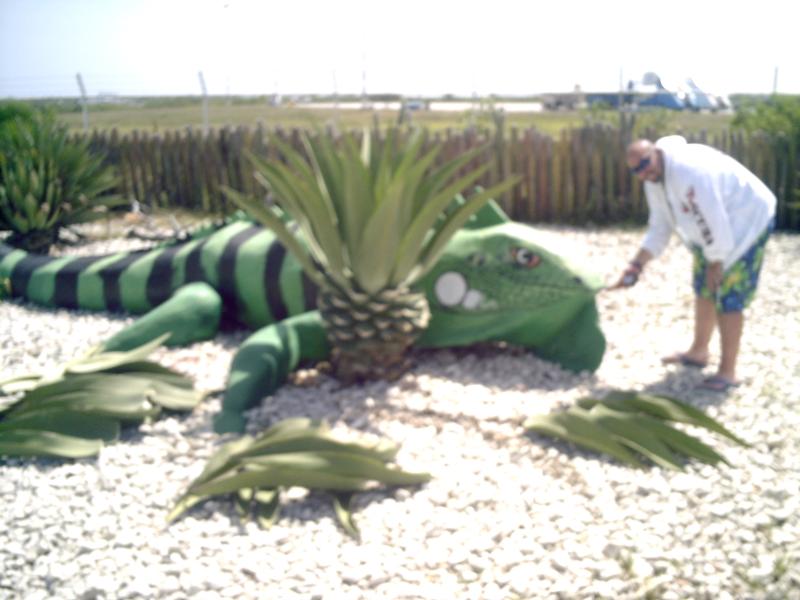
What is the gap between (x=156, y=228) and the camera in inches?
369

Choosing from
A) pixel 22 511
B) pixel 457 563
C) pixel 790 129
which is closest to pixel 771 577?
pixel 457 563

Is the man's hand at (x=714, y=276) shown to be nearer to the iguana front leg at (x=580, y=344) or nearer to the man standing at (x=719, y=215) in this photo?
the man standing at (x=719, y=215)

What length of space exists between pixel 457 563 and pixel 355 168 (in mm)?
1790

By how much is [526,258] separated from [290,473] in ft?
6.38

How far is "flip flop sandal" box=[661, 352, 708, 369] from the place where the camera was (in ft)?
14.9

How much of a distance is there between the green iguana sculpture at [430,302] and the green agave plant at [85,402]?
Result: 0.32 metres

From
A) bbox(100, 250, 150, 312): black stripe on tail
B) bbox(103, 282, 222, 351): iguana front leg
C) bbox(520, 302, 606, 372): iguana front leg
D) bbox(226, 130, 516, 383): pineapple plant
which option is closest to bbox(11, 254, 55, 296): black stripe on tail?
bbox(100, 250, 150, 312): black stripe on tail

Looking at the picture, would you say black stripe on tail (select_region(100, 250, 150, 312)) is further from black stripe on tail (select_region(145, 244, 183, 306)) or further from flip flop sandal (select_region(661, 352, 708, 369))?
flip flop sandal (select_region(661, 352, 708, 369))

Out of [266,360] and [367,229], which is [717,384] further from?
[266,360]

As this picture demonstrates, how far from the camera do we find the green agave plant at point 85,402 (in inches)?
126

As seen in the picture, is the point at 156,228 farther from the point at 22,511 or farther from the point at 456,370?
the point at 22,511

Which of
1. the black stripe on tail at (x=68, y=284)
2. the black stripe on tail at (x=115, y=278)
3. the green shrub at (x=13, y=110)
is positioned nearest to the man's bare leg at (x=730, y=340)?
the black stripe on tail at (x=115, y=278)

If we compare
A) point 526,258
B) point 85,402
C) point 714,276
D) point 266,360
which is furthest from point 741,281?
point 85,402

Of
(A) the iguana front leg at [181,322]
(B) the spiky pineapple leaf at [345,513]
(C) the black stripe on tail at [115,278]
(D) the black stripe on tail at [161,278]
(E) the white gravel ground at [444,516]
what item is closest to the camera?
(E) the white gravel ground at [444,516]
